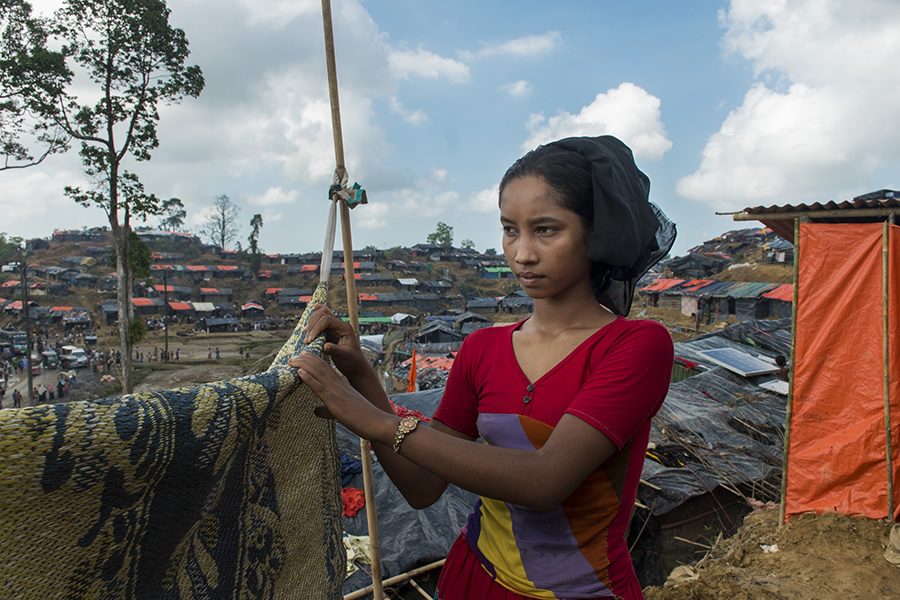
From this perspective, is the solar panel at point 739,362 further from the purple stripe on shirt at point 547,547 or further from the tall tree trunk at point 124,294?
the tall tree trunk at point 124,294

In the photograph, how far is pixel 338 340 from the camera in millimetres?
1440

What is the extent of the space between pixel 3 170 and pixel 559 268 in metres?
17.0

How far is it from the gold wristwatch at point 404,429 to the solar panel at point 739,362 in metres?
11.2

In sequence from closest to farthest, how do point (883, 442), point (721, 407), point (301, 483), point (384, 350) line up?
point (301, 483) → point (883, 442) → point (721, 407) → point (384, 350)

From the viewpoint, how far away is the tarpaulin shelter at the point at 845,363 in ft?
13.6

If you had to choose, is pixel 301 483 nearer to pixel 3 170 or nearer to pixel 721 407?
pixel 721 407

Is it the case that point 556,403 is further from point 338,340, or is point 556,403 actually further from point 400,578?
point 400,578

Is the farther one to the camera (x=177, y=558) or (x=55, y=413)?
(x=177, y=558)

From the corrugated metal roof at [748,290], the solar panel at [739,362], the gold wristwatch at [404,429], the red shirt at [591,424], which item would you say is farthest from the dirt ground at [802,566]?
the corrugated metal roof at [748,290]

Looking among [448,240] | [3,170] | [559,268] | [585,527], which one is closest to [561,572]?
[585,527]

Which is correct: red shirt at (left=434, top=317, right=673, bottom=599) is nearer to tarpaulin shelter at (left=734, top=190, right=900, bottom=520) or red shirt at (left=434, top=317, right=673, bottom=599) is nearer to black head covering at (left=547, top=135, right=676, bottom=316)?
black head covering at (left=547, top=135, right=676, bottom=316)

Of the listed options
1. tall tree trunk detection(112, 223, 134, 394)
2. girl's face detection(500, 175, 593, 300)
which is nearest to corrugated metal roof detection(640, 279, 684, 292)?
A: tall tree trunk detection(112, 223, 134, 394)

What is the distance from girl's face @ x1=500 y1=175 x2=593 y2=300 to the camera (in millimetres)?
1117

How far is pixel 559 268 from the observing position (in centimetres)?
114
